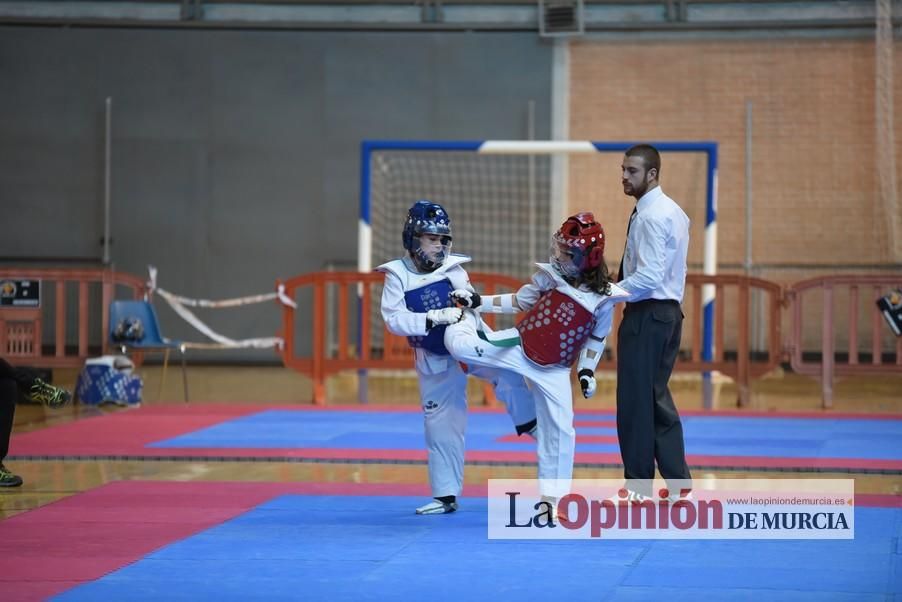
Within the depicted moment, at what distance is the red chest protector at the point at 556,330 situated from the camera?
18.9 ft

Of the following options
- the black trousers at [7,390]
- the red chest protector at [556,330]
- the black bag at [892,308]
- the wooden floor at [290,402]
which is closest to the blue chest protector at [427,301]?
the red chest protector at [556,330]

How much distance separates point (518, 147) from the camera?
13.7 m

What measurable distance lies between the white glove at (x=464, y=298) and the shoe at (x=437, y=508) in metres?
1.01

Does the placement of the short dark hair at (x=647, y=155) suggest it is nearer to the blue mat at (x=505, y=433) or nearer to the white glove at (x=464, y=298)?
the white glove at (x=464, y=298)

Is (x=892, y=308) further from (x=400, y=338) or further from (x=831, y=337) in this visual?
(x=400, y=338)

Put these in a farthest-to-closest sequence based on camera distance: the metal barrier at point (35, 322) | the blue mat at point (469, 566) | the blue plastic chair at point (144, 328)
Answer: the blue plastic chair at point (144, 328) < the metal barrier at point (35, 322) < the blue mat at point (469, 566)

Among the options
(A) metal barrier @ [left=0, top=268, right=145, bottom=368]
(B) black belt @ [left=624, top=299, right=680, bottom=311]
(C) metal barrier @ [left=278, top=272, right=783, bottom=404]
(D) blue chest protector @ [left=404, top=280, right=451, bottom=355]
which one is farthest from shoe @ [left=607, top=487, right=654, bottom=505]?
(A) metal barrier @ [left=0, top=268, right=145, bottom=368]

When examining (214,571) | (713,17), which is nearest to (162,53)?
(713,17)

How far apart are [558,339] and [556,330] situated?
0.04 meters

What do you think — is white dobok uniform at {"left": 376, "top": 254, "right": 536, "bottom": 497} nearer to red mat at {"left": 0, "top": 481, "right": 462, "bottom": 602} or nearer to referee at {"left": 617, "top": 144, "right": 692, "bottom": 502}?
referee at {"left": 617, "top": 144, "right": 692, "bottom": 502}

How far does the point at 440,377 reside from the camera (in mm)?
6184

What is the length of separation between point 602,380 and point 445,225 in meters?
9.53

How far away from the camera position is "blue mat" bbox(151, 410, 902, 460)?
354 inches

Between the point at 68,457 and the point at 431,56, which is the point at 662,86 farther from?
the point at 68,457
